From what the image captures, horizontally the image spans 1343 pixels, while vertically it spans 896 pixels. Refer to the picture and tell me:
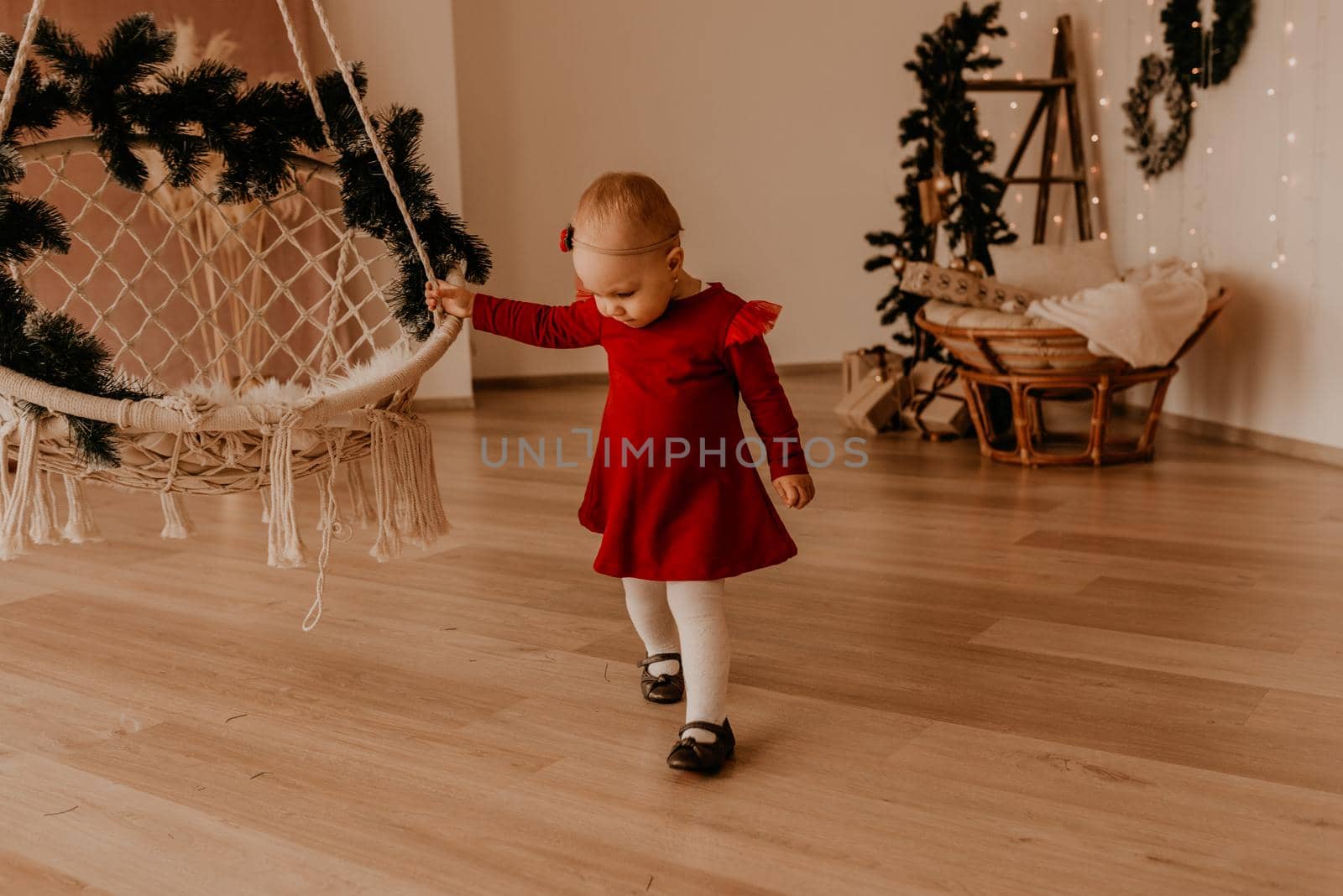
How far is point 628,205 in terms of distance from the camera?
1.38 metres

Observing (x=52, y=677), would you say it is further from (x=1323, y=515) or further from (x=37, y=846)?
(x=1323, y=515)

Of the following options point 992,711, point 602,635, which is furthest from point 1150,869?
point 602,635

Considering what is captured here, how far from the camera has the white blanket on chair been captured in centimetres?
318

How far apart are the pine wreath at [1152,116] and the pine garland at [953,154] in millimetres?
506

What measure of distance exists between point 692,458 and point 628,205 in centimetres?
30

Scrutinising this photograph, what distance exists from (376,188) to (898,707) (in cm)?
101

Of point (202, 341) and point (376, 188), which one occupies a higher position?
point (376, 188)

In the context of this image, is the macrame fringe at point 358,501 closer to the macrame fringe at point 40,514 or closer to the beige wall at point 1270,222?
the macrame fringe at point 40,514

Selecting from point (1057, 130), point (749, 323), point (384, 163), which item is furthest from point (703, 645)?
point (1057, 130)

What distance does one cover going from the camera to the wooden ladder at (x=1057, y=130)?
4.53 meters

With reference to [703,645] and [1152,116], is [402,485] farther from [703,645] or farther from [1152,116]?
[1152,116]

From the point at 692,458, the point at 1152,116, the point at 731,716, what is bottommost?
the point at 731,716

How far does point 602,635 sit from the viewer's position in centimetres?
198

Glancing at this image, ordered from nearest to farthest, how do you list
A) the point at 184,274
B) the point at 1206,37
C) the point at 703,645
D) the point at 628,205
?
the point at 628,205 → the point at 703,645 → the point at 1206,37 → the point at 184,274
